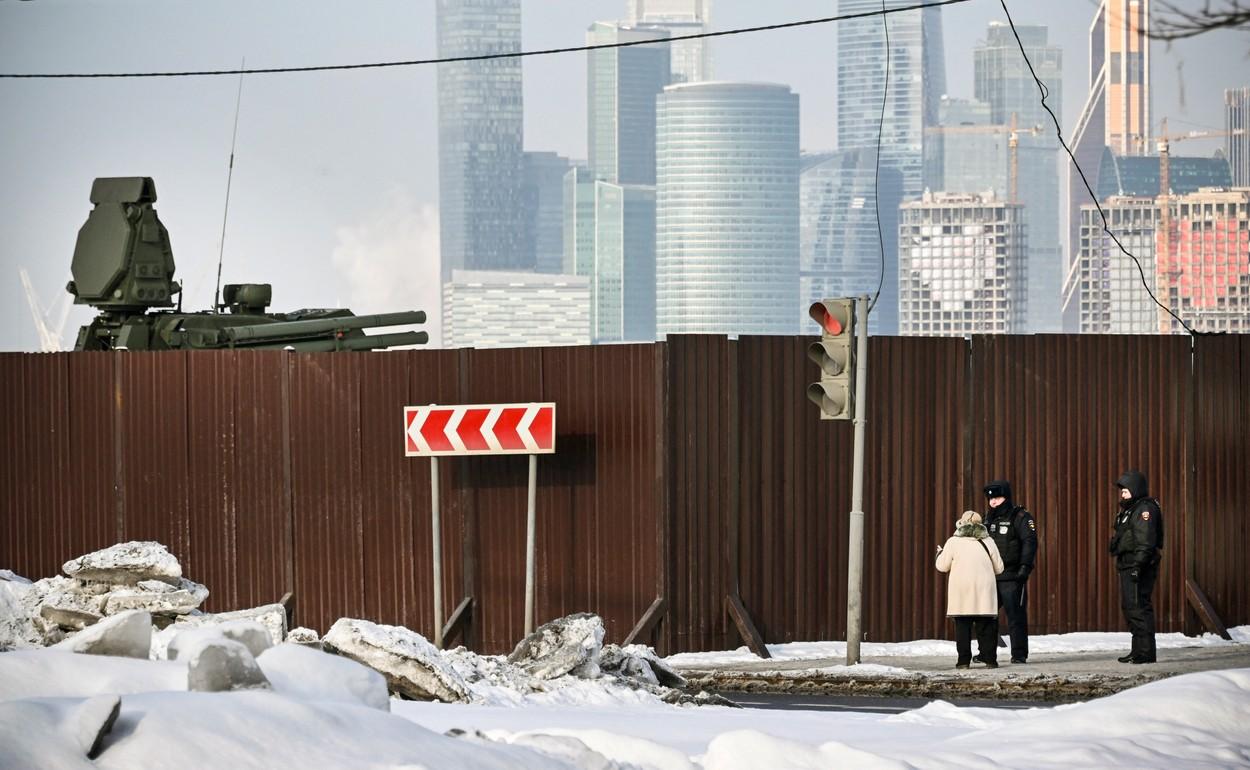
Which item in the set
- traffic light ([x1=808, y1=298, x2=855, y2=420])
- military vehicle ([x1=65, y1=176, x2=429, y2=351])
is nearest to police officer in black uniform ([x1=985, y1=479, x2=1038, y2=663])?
traffic light ([x1=808, y1=298, x2=855, y2=420])

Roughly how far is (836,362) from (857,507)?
1.25 m

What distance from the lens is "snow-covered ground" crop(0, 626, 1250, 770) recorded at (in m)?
6.81

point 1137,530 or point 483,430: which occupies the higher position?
point 483,430

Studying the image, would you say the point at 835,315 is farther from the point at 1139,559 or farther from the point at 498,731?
the point at 498,731

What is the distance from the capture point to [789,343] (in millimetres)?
17047

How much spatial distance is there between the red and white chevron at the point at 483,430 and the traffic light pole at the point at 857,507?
107 inches

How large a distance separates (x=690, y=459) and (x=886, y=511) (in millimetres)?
1947

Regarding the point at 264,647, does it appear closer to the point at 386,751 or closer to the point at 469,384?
the point at 386,751

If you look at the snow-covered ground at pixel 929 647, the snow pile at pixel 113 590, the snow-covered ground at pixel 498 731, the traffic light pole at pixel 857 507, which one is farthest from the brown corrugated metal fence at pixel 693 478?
the snow-covered ground at pixel 498 731

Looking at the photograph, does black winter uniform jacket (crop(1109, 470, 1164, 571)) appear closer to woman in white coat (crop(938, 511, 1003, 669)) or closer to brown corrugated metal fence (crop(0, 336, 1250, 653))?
woman in white coat (crop(938, 511, 1003, 669))

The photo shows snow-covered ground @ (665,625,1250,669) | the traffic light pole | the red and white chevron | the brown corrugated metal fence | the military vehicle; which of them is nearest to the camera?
the traffic light pole

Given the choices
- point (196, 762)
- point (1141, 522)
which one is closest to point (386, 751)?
point (196, 762)

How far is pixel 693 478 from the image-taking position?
55.7 ft

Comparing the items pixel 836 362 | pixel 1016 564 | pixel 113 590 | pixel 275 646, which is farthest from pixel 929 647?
pixel 275 646
